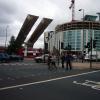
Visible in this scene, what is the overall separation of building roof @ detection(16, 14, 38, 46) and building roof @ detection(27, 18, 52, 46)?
8.32ft

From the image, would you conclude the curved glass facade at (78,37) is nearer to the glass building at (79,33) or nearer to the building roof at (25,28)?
the glass building at (79,33)

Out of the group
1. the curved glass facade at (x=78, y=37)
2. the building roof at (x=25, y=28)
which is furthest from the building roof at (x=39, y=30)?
the curved glass facade at (x=78, y=37)

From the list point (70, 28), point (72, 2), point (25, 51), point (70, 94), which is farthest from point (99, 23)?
point (70, 94)

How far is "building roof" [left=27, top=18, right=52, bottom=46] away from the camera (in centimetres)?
7100

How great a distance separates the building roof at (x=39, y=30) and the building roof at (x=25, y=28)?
8.32ft

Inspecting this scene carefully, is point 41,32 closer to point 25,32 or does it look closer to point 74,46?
point 25,32

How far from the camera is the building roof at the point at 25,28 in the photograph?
67.8 meters

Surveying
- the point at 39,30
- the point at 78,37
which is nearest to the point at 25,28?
the point at 39,30

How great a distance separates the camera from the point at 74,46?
138 meters

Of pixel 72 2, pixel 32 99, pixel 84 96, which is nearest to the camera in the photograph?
pixel 32 99

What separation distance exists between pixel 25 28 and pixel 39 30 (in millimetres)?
5500

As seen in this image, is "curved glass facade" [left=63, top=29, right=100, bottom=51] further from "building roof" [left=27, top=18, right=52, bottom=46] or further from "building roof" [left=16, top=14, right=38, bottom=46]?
"building roof" [left=16, top=14, right=38, bottom=46]

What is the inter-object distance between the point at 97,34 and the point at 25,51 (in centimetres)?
6461

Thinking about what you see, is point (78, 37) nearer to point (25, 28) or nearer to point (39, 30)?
point (39, 30)
